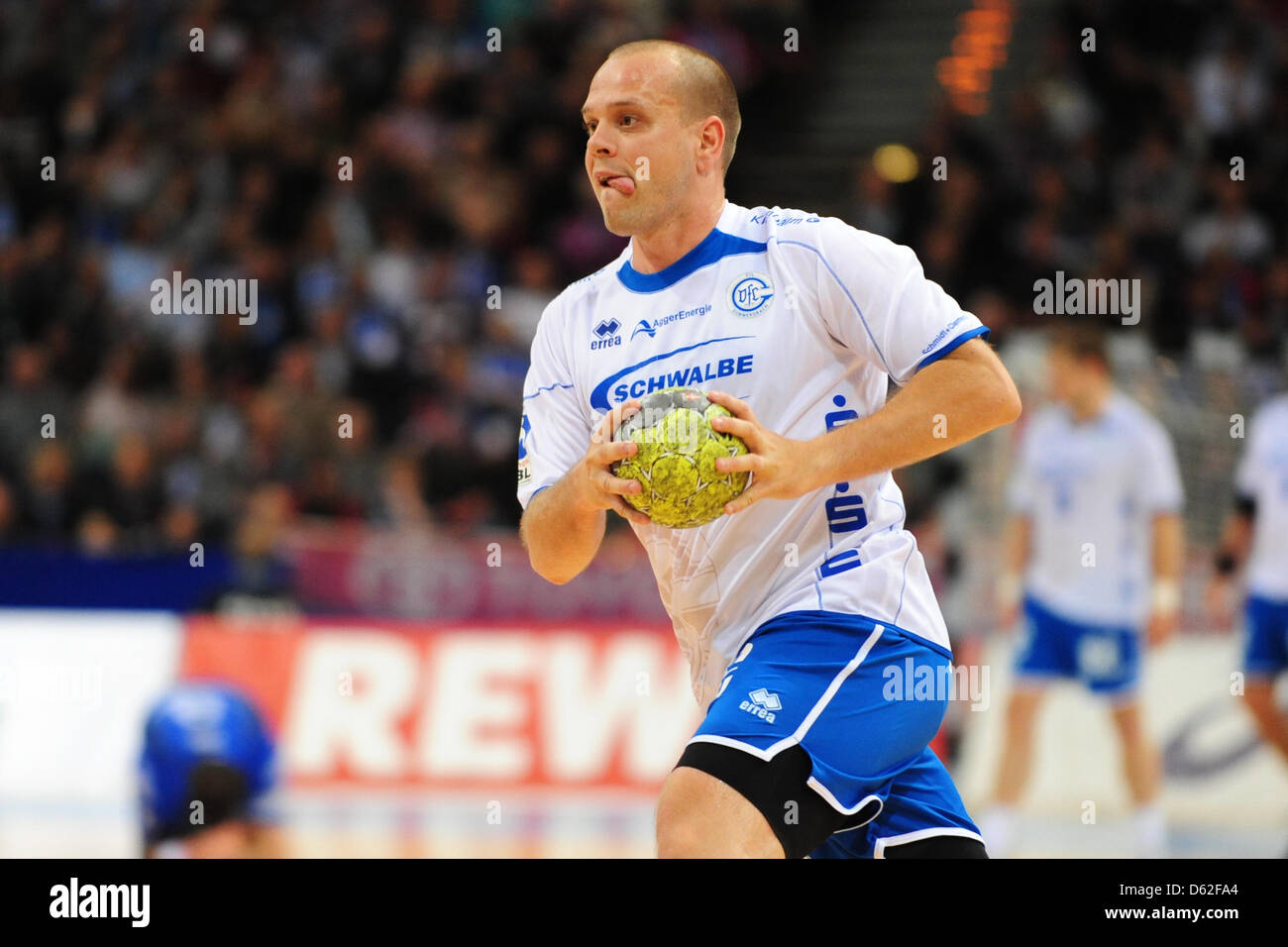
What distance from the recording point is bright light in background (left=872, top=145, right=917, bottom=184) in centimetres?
1705

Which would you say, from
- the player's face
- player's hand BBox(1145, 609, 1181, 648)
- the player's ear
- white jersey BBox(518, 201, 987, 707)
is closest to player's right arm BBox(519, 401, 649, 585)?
white jersey BBox(518, 201, 987, 707)

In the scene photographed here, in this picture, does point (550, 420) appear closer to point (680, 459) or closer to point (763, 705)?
point (680, 459)

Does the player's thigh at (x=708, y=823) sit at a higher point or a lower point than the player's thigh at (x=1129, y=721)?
higher

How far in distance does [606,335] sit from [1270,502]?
6.95 m

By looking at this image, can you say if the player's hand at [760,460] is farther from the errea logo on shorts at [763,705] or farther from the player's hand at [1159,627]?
the player's hand at [1159,627]

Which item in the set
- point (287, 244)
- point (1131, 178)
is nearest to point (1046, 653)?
point (1131, 178)

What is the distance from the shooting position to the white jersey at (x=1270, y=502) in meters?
10.2

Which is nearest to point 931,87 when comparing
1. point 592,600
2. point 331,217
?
point 331,217

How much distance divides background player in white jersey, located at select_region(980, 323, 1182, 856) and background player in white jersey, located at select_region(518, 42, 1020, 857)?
5.97 metres

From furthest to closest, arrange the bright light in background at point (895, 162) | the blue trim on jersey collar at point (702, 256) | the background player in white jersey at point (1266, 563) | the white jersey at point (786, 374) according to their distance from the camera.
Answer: the bright light in background at point (895, 162) → the background player in white jersey at point (1266, 563) → the blue trim on jersey collar at point (702, 256) → the white jersey at point (786, 374)

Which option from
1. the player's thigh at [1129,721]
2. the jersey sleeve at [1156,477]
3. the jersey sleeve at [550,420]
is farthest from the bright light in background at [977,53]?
the jersey sleeve at [550,420]

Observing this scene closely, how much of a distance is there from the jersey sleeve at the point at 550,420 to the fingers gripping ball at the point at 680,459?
637 mm

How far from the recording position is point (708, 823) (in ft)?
12.5

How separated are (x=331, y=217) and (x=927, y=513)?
267 inches
